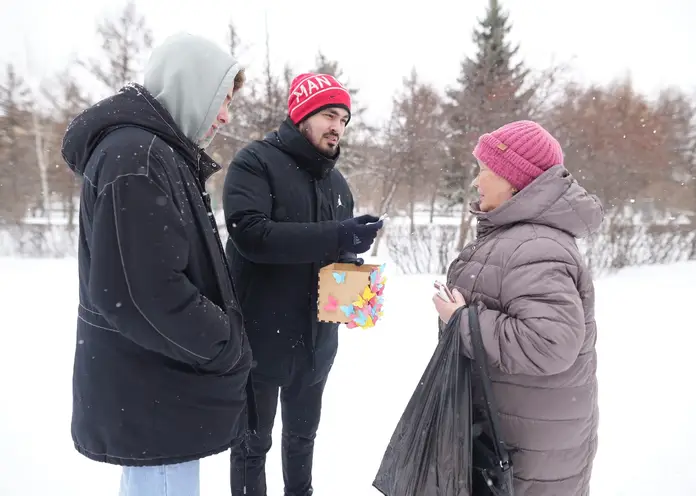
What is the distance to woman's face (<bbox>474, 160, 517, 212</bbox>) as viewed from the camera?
5.49 feet

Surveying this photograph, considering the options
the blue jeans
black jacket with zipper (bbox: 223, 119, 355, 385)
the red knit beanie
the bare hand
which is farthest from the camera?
the red knit beanie

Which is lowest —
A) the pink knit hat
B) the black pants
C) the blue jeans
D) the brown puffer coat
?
the black pants

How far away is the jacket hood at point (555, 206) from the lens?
152 cm

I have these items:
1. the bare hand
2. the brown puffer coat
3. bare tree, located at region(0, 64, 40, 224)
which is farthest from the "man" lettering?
bare tree, located at region(0, 64, 40, 224)

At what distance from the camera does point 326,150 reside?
2.21m

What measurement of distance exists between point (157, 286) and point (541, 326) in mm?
1133

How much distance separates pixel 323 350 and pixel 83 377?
117 centimetres

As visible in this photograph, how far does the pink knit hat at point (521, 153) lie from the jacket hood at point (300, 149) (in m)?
0.82

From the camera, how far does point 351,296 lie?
2.02m

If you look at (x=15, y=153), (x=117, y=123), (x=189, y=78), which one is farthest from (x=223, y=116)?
(x=15, y=153)

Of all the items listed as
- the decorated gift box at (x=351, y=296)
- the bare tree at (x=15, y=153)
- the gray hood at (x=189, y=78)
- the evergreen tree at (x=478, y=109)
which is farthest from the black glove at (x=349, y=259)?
the bare tree at (x=15, y=153)

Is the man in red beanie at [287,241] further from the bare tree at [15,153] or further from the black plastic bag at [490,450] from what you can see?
the bare tree at [15,153]

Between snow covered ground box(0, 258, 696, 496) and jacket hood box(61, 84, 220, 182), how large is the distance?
234 cm

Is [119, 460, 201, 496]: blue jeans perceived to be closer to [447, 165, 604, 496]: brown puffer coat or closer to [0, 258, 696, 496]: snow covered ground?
[447, 165, 604, 496]: brown puffer coat
